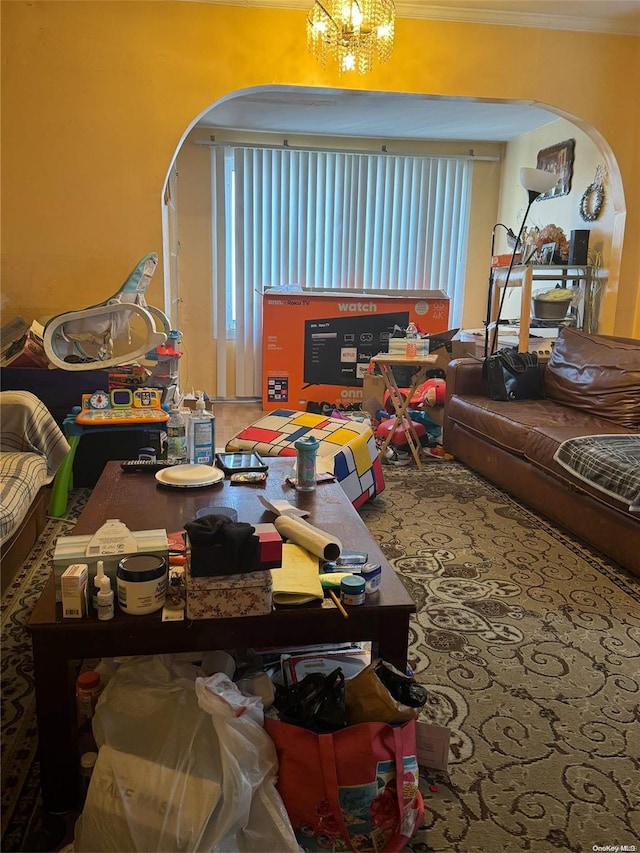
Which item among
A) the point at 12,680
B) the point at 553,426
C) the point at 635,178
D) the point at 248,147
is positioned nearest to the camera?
the point at 12,680

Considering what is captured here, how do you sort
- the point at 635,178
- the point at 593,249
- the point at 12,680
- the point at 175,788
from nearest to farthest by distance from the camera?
the point at 175,788, the point at 12,680, the point at 635,178, the point at 593,249

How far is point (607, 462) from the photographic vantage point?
8.31 feet

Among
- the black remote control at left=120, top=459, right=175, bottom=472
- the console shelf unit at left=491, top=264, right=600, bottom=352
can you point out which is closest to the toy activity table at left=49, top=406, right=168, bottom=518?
the black remote control at left=120, top=459, right=175, bottom=472

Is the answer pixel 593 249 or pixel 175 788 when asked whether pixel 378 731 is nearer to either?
pixel 175 788

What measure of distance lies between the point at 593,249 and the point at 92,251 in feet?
11.4

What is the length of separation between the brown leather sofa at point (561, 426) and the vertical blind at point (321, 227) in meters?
2.76

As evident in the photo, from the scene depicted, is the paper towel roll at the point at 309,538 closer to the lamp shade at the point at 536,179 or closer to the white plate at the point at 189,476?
the white plate at the point at 189,476

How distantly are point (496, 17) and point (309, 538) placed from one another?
12.4 feet

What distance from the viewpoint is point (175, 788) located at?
114 centimetres

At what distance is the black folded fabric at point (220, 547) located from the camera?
4.02 feet

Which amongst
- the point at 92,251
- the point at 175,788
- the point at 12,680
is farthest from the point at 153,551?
the point at 92,251

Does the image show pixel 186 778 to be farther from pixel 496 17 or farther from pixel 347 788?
pixel 496 17

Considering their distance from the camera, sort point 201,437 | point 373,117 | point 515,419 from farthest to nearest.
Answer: point 373,117, point 515,419, point 201,437

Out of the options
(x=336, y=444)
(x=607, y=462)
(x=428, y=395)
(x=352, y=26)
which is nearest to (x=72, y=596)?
(x=336, y=444)
